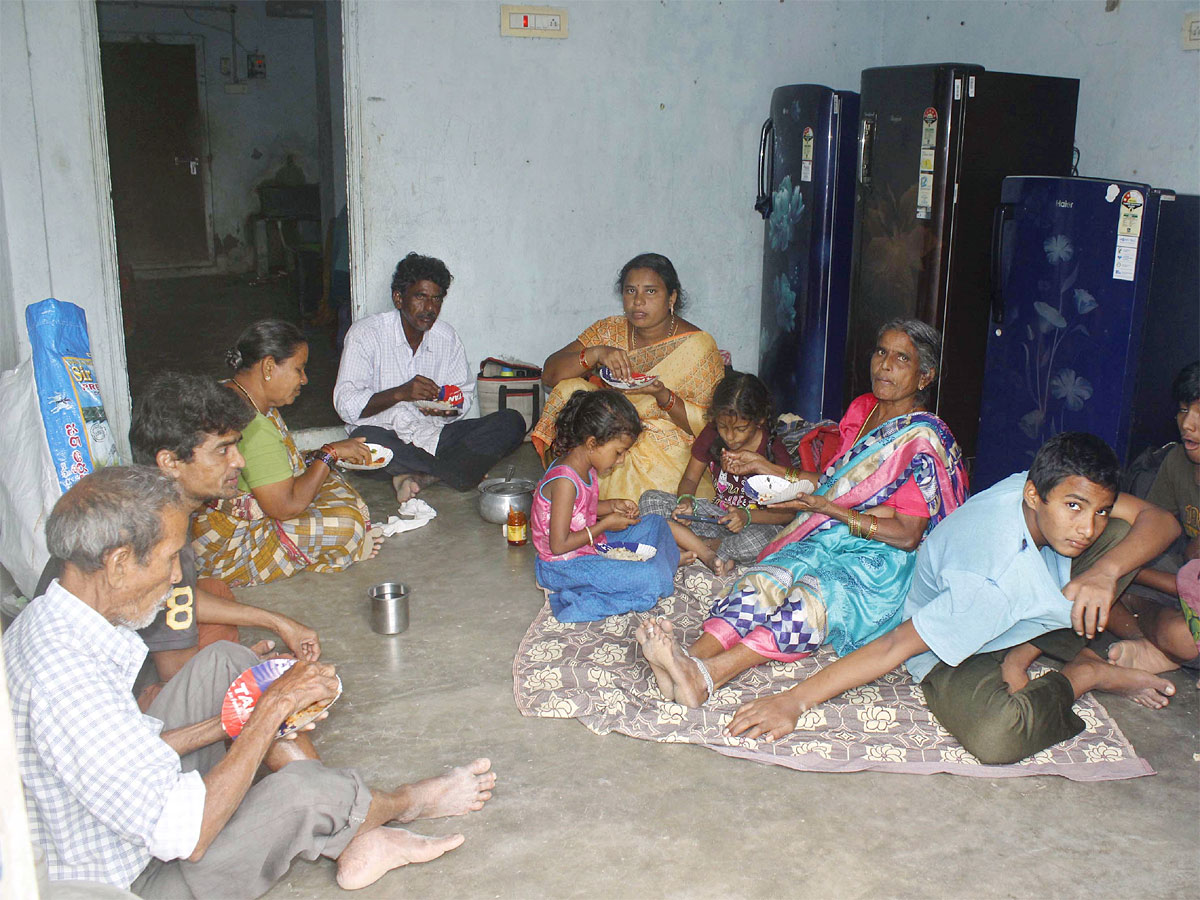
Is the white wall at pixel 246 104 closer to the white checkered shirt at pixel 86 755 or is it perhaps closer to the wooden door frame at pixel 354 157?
the wooden door frame at pixel 354 157

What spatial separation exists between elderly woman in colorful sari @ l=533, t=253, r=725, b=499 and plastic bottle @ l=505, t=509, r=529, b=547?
0.43m

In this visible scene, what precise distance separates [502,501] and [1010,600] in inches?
92.6

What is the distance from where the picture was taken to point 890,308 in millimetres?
5102

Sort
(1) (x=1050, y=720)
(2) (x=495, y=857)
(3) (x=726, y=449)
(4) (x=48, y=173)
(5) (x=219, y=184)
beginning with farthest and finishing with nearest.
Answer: (5) (x=219, y=184) < (4) (x=48, y=173) < (3) (x=726, y=449) < (1) (x=1050, y=720) < (2) (x=495, y=857)

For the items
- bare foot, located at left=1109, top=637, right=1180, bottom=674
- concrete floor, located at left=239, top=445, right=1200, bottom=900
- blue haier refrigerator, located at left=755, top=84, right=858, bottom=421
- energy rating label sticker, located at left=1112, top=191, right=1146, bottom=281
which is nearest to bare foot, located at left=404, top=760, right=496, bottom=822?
concrete floor, located at left=239, top=445, right=1200, bottom=900

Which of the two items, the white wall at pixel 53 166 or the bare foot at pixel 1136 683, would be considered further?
the white wall at pixel 53 166

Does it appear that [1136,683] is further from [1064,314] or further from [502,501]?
[502,501]

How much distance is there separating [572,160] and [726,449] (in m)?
2.48

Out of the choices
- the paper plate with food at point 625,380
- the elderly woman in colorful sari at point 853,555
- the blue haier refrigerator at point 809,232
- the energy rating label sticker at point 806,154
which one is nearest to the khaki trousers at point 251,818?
the elderly woman in colorful sari at point 853,555

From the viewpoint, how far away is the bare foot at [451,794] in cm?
260

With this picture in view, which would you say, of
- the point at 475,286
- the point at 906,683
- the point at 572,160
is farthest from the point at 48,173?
the point at 906,683

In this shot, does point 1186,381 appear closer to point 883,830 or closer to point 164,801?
point 883,830

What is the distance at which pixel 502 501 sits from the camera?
4.59 metres

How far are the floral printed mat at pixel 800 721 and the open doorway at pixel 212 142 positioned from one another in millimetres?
7932
